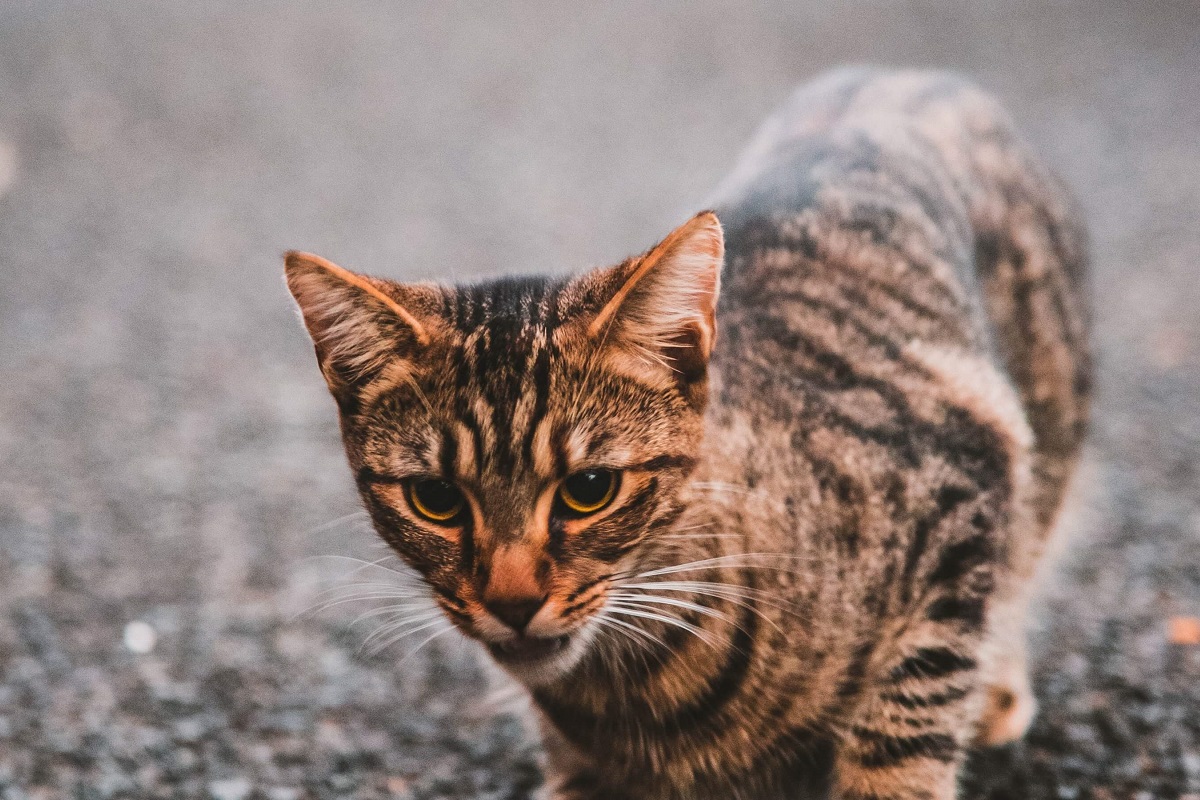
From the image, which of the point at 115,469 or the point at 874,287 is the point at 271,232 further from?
the point at 874,287

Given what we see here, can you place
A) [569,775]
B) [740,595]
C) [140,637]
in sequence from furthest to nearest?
[140,637] → [569,775] → [740,595]

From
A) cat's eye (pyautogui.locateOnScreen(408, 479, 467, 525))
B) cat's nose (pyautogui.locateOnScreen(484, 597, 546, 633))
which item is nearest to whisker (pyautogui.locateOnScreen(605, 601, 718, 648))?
cat's nose (pyautogui.locateOnScreen(484, 597, 546, 633))

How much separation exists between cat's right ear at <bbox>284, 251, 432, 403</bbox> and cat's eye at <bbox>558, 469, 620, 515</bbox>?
0.28m


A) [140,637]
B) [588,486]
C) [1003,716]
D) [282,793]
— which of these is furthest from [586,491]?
[140,637]

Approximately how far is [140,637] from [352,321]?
1611 mm

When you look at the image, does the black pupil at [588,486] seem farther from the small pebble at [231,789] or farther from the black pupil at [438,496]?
the small pebble at [231,789]

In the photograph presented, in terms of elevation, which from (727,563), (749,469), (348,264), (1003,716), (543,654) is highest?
(348,264)

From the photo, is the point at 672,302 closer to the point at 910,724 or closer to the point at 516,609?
the point at 516,609

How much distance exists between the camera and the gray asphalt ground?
2.28 m

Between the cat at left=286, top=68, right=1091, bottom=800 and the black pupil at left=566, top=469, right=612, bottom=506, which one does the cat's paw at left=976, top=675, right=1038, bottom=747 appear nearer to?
the cat at left=286, top=68, right=1091, bottom=800

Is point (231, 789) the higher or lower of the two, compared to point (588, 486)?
lower

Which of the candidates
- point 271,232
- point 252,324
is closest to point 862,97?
point 252,324

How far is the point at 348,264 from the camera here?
492cm

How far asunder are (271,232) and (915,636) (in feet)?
14.5
